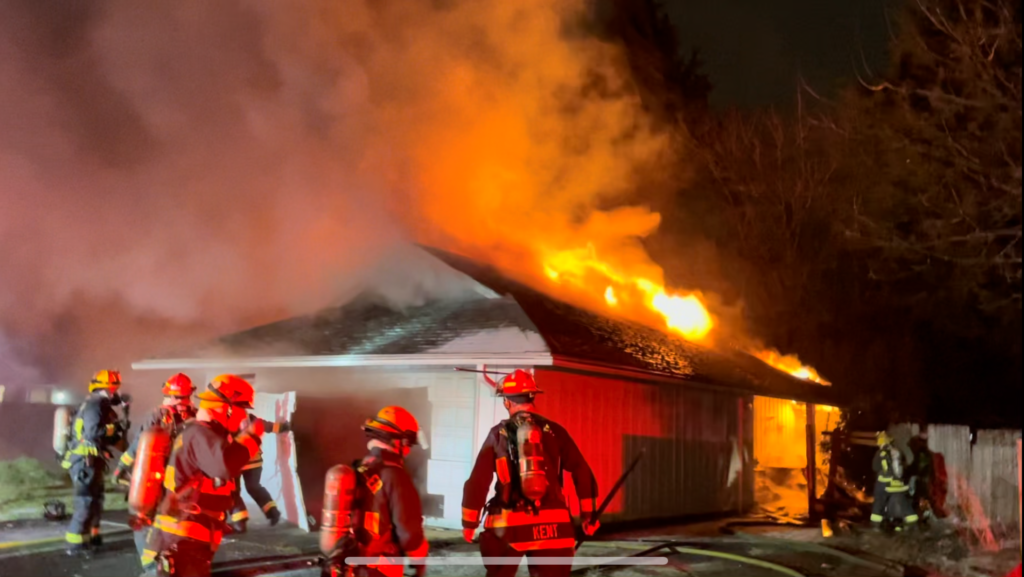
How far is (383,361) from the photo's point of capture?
9086 millimetres

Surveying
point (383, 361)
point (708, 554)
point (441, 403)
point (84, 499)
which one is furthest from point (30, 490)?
point (708, 554)

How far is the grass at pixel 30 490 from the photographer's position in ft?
32.7

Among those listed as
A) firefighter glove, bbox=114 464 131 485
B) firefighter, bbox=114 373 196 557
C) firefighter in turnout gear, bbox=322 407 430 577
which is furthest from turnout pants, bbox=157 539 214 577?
firefighter glove, bbox=114 464 131 485

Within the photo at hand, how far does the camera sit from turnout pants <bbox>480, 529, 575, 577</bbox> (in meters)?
5.00

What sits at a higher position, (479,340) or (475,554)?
(479,340)

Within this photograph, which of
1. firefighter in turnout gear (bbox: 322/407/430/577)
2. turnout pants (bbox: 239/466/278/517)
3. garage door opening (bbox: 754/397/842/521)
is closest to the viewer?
firefighter in turnout gear (bbox: 322/407/430/577)

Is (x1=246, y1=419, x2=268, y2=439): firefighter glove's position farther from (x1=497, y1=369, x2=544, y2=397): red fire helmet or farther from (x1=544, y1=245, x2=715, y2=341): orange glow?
(x1=544, y1=245, x2=715, y2=341): orange glow

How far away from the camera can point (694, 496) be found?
39.3 feet

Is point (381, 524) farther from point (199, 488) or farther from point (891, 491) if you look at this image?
point (891, 491)

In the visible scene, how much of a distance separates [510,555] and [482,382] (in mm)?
4316

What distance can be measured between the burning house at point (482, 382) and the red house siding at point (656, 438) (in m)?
0.03

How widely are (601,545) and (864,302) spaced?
1551 cm

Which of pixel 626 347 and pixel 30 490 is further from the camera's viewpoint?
pixel 30 490

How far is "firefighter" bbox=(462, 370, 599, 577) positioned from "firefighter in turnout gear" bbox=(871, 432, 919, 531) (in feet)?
23.3
